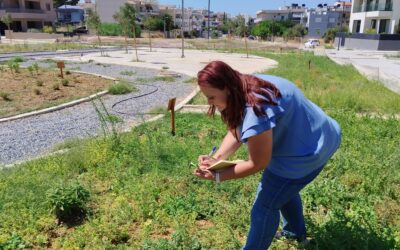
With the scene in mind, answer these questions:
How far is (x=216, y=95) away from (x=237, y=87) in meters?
0.12

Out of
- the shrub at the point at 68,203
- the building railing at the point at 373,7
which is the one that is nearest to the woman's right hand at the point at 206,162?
the shrub at the point at 68,203

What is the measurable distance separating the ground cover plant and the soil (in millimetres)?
4815

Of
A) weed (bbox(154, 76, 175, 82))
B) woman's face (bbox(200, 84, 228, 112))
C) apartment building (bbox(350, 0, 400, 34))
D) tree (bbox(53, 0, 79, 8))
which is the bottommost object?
weed (bbox(154, 76, 175, 82))

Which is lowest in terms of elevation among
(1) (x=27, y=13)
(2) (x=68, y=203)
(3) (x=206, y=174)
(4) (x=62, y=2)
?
(2) (x=68, y=203)

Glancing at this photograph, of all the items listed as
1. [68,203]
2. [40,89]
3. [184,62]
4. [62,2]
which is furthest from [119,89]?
[62,2]

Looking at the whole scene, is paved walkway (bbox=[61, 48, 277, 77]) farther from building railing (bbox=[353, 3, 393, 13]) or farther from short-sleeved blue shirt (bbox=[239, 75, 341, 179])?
building railing (bbox=[353, 3, 393, 13])

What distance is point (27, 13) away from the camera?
62.4 metres

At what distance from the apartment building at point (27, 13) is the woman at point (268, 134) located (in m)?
65.4

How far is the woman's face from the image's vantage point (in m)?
2.01

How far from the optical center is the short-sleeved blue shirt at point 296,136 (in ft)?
6.95

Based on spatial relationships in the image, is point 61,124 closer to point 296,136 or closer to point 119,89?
point 119,89

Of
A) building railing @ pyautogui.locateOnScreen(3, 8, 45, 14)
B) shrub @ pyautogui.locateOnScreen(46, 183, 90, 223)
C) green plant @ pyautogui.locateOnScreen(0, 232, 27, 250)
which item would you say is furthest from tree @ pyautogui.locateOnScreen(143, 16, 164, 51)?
green plant @ pyautogui.locateOnScreen(0, 232, 27, 250)

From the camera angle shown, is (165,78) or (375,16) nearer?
(165,78)

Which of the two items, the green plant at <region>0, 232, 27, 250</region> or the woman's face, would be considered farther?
the green plant at <region>0, 232, 27, 250</region>
